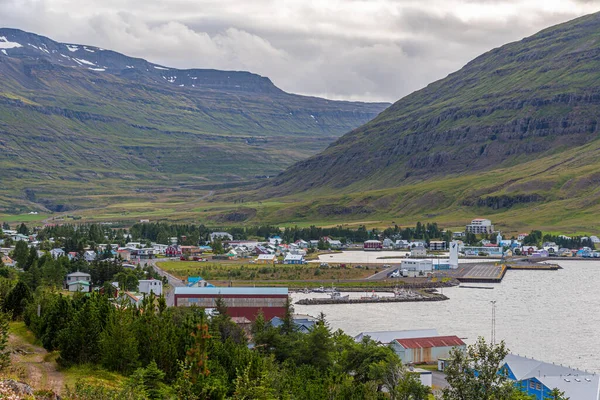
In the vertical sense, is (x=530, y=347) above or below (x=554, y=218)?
below

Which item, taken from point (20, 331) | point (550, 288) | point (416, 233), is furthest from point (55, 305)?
point (416, 233)

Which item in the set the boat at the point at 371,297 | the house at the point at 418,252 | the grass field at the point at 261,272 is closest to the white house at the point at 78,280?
the grass field at the point at 261,272

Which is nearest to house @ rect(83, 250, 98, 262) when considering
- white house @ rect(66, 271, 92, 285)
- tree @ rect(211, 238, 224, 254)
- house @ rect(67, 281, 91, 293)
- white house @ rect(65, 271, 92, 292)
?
white house @ rect(65, 271, 92, 292)

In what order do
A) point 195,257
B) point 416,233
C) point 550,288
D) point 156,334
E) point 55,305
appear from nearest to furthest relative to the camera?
point 156,334 → point 55,305 → point 550,288 → point 195,257 → point 416,233

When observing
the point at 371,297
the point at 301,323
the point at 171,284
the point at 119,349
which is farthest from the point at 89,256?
the point at 119,349

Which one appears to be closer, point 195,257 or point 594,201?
point 195,257

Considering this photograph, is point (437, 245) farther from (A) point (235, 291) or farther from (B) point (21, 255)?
(A) point (235, 291)

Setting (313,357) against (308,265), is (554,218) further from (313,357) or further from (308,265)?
(313,357)

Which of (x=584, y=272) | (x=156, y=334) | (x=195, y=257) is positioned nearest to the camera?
(x=156, y=334)
